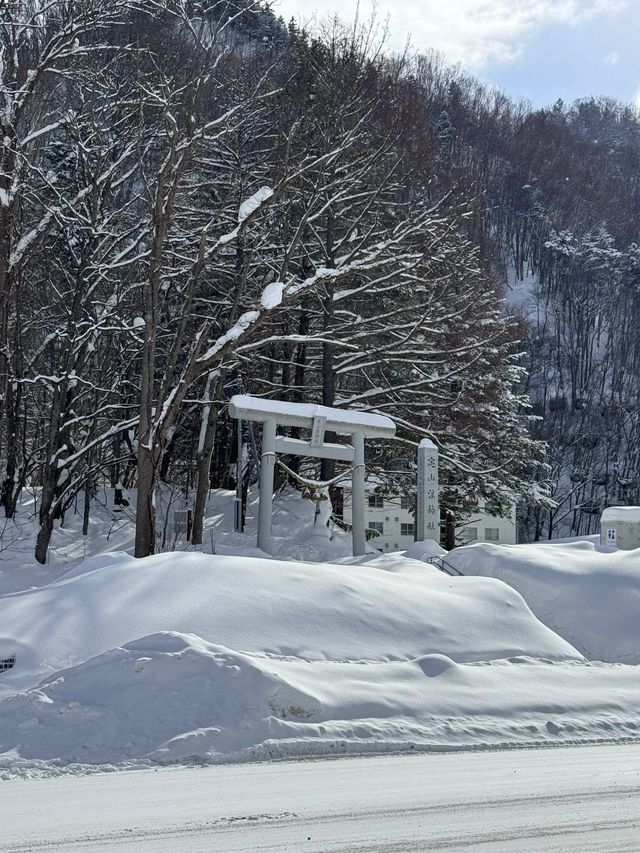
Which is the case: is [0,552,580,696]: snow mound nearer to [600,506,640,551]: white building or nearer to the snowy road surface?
the snowy road surface

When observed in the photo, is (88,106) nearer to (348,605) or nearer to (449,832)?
(348,605)

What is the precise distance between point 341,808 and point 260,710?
6.28 ft

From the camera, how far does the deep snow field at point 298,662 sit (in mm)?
6480

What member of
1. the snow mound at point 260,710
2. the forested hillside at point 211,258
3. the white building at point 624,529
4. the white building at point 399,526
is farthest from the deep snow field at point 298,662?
the white building at point 399,526

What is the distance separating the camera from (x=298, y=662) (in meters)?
7.94

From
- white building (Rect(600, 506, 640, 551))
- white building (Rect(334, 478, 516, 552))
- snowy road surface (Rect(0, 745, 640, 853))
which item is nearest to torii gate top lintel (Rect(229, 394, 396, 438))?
white building (Rect(600, 506, 640, 551))

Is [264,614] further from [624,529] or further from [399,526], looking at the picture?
[399,526]

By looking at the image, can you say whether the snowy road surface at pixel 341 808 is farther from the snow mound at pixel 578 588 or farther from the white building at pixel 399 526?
the white building at pixel 399 526

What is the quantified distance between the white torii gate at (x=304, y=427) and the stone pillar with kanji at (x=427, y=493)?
96 centimetres

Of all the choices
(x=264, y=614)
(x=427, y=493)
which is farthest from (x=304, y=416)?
(x=264, y=614)

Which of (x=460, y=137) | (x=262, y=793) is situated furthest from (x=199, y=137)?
(x=460, y=137)

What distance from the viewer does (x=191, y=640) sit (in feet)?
24.5

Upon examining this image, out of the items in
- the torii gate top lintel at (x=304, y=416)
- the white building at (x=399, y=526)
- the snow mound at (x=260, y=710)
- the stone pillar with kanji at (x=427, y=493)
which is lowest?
the white building at (x=399, y=526)

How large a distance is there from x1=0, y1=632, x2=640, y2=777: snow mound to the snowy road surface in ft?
1.27
